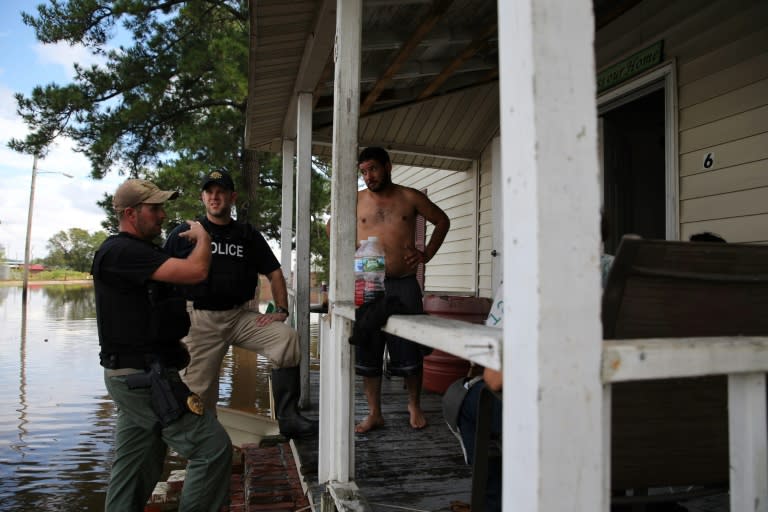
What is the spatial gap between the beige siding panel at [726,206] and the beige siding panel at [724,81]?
66 centimetres

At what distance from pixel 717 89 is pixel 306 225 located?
10.6 feet

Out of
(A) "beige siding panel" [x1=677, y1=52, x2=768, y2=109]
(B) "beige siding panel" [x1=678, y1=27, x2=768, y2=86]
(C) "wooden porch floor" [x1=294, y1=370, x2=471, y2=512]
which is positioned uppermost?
(B) "beige siding panel" [x1=678, y1=27, x2=768, y2=86]

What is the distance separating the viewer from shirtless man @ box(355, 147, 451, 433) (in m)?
3.61

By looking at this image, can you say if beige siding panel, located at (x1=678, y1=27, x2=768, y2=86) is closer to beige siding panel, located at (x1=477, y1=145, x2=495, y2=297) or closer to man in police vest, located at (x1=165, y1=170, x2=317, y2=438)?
beige siding panel, located at (x1=477, y1=145, x2=495, y2=297)

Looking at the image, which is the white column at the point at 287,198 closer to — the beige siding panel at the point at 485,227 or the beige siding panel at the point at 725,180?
the beige siding panel at the point at 485,227

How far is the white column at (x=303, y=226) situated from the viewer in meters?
4.71

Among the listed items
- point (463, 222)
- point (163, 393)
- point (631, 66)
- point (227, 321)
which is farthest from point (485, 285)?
point (163, 393)

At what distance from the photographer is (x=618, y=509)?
1.94 metres

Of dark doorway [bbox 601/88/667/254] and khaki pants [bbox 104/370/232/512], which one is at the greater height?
dark doorway [bbox 601/88/667/254]

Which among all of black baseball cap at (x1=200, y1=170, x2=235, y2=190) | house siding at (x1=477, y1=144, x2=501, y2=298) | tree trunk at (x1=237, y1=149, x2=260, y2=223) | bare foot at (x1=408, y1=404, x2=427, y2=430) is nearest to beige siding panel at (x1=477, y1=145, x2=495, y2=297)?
house siding at (x1=477, y1=144, x2=501, y2=298)

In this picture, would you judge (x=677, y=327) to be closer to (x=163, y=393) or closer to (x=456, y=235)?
(x=163, y=393)

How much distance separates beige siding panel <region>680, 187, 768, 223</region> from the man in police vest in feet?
9.36

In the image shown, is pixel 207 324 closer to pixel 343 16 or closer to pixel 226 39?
pixel 343 16

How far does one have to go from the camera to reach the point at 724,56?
3447 millimetres
